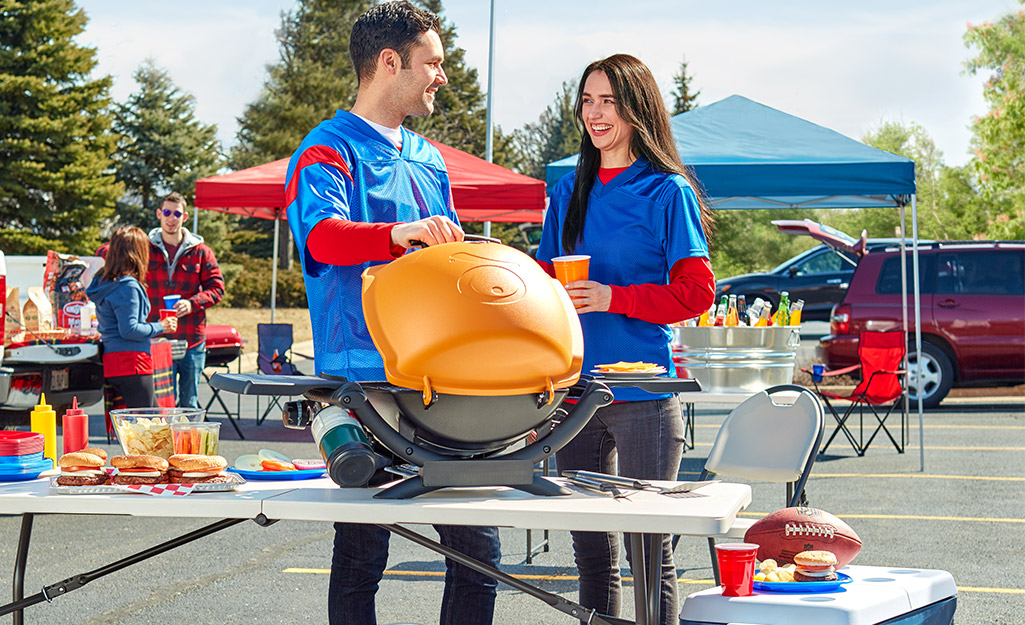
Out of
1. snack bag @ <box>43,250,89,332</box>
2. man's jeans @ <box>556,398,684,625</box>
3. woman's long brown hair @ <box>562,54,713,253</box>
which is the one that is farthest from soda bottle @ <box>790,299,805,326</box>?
snack bag @ <box>43,250,89,332</box>

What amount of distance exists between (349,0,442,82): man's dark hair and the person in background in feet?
19.0

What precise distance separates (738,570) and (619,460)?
0.59 meters

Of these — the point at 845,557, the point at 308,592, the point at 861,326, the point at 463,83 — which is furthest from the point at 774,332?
the point at 463,83

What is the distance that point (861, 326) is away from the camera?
1195 centimetres

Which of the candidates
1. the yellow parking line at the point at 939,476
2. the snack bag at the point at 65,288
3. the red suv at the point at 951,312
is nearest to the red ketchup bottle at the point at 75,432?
the yellow parking line at the point at 939,476

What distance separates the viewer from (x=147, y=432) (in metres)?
2.53

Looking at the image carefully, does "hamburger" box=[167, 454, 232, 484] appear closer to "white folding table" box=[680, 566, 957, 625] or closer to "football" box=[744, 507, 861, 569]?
"white folding table" box=[680, 566, 957, 625]

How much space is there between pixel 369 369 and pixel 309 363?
16.7 meters

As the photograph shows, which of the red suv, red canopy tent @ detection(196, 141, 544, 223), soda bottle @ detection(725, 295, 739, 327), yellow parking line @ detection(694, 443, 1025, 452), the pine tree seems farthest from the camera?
the pine tree

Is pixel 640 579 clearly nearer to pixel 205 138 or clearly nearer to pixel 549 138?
pixel 205 138

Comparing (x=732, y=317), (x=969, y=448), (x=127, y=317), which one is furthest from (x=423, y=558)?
(x=969, y=448)

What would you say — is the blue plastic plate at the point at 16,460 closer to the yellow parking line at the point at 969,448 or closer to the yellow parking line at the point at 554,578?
the yellow parking line at the point at 554,578

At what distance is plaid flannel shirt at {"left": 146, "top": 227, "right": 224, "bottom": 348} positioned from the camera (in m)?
9.03

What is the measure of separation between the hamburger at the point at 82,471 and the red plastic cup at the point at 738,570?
1.42 metres
